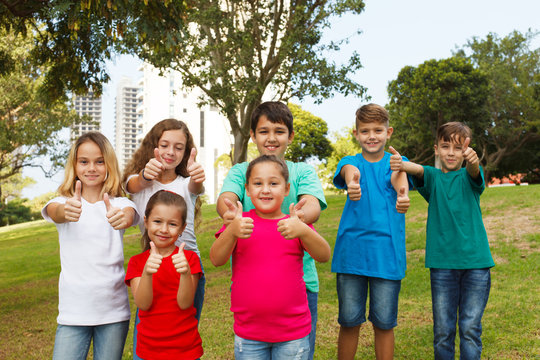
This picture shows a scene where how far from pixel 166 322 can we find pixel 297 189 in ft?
3.56

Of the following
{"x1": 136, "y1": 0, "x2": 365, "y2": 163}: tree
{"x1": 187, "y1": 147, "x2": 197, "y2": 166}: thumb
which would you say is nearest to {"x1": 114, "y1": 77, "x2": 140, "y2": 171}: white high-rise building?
{"x1": 136, "y1": 0, "x2": 365, "y2": 163}: tree

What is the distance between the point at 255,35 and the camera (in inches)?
515

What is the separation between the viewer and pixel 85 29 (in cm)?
679

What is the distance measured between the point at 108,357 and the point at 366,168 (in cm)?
213

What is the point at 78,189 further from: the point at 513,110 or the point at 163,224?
the point at 513,110

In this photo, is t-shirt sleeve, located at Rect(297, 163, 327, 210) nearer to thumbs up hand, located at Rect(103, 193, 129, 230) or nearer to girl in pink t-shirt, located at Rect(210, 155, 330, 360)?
girl in pink t-shirt, located at Rect(210, 155, 330, 360)

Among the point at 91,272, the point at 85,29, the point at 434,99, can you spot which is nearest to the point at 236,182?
the point at 91,272

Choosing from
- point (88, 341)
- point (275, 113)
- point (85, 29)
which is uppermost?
point (85, 29)

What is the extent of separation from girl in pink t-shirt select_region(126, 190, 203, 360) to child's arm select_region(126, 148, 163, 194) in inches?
7.7

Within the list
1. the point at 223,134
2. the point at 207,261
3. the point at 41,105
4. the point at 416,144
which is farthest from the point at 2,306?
the point at 223,134

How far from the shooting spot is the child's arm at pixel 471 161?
3.35 metres

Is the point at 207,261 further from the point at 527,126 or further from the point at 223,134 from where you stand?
the point at 223,134

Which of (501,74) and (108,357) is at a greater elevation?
(501,74)

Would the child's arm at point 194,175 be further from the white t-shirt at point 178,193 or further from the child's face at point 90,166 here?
the child's face at point 90,166
